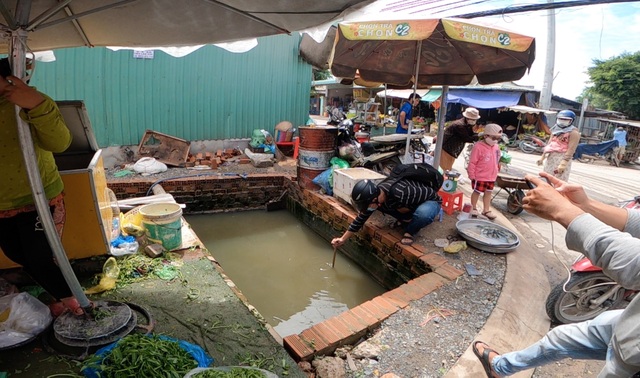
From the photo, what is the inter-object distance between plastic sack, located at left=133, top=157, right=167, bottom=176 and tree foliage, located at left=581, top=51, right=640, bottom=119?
93.4 ft

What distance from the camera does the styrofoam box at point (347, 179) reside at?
17.7ft

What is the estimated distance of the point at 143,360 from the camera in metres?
1.96

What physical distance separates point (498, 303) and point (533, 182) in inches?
80.6

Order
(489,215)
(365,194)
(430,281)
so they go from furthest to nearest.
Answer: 1. (489,215)
2. (365,194)
3. (430,281)

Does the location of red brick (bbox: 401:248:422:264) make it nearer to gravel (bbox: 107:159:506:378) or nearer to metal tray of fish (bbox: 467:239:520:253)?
gravel (bbox: 107:159:506:378)

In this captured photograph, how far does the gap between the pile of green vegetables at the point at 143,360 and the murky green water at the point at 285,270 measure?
1650 millimetres

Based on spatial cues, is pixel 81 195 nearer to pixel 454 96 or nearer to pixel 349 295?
pixel 349 295

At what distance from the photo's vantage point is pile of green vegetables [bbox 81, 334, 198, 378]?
75.3 inches

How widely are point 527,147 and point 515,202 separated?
12.5m

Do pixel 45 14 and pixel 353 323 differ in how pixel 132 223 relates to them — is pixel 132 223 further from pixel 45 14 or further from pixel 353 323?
pixel 353 323

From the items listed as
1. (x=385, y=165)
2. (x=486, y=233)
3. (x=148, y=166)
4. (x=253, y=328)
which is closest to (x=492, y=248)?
(x=486, y=233)

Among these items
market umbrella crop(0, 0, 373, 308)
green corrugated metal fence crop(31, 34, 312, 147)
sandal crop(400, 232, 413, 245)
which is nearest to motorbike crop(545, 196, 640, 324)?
sandal crop(400, 232, 413, 245)

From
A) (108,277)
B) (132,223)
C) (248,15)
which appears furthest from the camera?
(132,223)

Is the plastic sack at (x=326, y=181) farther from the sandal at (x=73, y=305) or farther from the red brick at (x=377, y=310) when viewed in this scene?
the sandal at (x=73, y=305)
